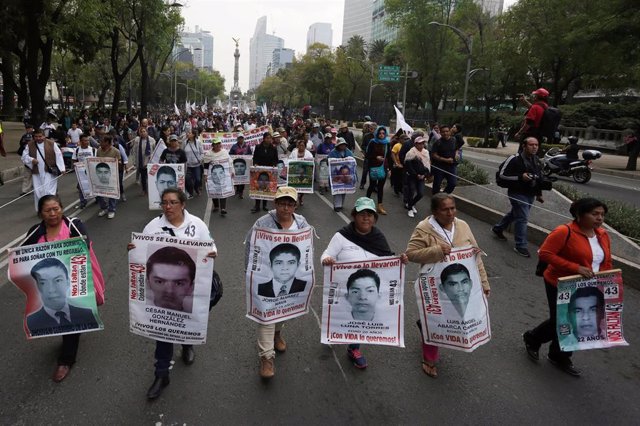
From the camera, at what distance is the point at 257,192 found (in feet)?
32.6

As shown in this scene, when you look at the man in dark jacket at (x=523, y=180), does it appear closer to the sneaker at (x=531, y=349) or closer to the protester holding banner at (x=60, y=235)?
the sneaker at (x=531, y=349)

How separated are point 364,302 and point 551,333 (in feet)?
5.76

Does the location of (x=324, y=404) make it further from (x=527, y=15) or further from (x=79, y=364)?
(x=527, y=15)

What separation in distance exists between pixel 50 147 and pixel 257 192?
4.08 m

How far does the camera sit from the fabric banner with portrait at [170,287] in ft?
11.3

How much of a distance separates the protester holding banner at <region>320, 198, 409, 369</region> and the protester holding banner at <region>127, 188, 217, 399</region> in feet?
3.11

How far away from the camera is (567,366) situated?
13.3ft

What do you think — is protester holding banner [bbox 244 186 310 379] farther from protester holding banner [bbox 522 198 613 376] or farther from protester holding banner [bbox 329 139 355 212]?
protester holding banner [bbox 329 139 355 212]

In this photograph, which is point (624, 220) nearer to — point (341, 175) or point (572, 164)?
point (341, 175)

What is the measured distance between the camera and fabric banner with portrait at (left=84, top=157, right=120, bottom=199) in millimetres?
9328

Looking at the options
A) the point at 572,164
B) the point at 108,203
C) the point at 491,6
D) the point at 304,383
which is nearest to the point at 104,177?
the point at 108,203

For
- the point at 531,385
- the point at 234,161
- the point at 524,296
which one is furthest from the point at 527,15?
the point at 531,385

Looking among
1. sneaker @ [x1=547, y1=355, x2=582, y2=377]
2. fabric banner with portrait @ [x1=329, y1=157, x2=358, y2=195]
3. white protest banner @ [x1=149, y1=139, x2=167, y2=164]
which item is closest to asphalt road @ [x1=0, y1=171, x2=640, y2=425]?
sneaker @ [x1=547, y1=355, x2=582, y2=377]

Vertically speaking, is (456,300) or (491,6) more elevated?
(491,6)
